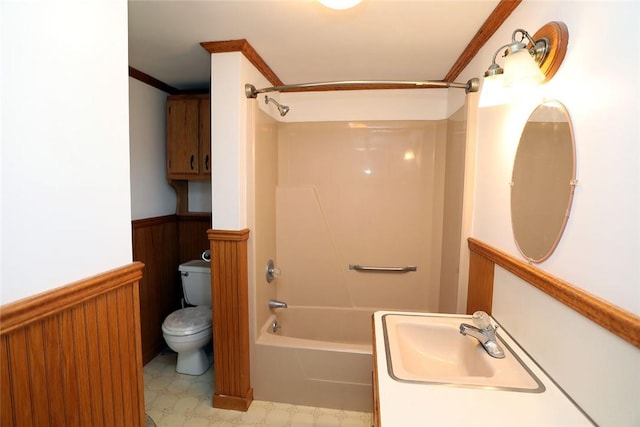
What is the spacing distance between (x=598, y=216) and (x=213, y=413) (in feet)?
7.30

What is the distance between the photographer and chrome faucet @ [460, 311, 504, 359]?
1.10m

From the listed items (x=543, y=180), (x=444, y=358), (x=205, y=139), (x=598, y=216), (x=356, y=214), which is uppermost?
(x=205, y=139)

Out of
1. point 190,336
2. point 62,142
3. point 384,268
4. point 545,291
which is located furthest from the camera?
point 384,268

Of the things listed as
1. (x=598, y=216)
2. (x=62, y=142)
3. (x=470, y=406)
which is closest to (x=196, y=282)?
(x=62, y=142)

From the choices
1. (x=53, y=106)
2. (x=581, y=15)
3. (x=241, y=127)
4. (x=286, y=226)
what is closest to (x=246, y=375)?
(x=286, y=226)

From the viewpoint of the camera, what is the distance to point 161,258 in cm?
254

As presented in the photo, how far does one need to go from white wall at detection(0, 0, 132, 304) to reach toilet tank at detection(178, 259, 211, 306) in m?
1.54

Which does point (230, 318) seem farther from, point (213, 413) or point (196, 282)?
point (196, 282)

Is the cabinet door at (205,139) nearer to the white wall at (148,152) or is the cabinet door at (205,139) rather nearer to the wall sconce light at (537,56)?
the white wall at (148,152)

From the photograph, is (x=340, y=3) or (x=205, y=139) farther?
(x=205, y=139)

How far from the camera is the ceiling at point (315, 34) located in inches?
55.6

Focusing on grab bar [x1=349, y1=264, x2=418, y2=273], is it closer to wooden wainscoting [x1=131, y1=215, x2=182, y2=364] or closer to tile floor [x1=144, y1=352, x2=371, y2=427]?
tile floor [x1=144, y1=352, x2=371, y2=427]

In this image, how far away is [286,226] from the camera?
2.68 metres

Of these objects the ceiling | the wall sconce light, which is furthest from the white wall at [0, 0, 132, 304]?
the wall sconce light
